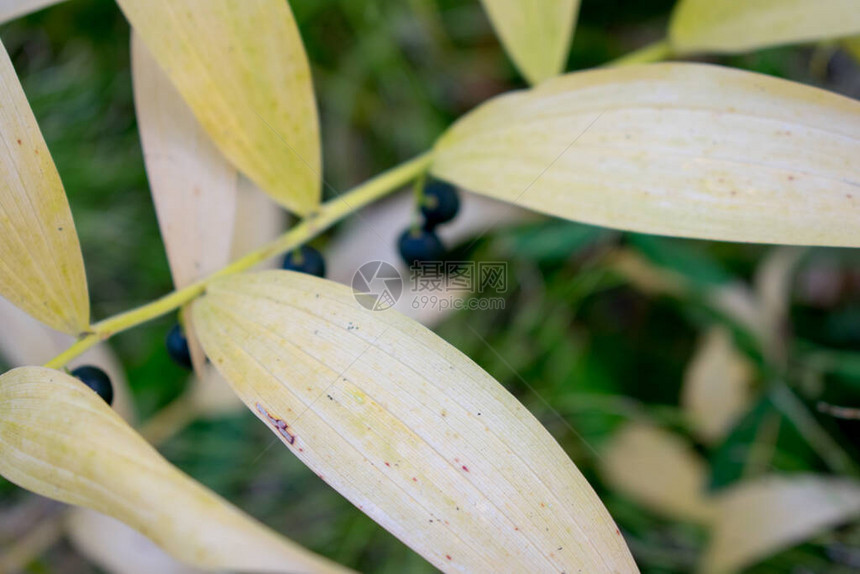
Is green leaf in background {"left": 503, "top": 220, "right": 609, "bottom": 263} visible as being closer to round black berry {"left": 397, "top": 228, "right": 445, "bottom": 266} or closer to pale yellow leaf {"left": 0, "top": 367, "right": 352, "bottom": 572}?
round black berry {"left": 397, "top": 228, "right": 445, "bottom": 266}

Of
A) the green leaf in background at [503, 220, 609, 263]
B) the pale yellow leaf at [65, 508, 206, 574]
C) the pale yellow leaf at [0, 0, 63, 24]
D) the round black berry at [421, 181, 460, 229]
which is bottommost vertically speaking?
the pale yellow leaf at [65, 508, 206, 574]

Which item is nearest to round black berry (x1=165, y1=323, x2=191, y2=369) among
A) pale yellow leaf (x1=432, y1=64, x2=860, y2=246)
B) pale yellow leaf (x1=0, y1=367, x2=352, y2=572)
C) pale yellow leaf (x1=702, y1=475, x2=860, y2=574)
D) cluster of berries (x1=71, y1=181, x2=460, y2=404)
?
cluster of berries (x1=71, y1=181, x2=460, y2=404)

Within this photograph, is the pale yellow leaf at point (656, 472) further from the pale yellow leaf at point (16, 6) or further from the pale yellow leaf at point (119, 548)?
the pale yellow leaf at point (16, 6)

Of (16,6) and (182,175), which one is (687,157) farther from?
(16,6)

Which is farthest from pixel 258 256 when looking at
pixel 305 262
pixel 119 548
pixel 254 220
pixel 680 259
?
pixel 680 259

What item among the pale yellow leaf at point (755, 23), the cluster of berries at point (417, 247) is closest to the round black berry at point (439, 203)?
the cluster of berries at point (417, 247)

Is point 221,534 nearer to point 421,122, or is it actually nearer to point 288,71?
point 288,71
